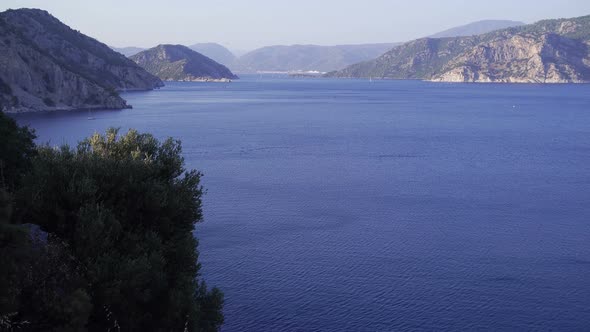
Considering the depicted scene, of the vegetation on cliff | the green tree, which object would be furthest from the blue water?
the vegetation on cliff

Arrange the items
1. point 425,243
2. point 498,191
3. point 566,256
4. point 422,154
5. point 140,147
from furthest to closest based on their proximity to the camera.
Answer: point 422,154
point 498,191
point 425,243
point 566,256
point 140,147

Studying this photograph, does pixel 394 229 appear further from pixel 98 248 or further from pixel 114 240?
pixel 98 248

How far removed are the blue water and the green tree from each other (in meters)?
10.0

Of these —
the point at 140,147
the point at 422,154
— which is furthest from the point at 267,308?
the point at 422,154

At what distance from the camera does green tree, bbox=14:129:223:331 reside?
62.5 ft

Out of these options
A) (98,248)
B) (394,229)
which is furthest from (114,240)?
(394,229)

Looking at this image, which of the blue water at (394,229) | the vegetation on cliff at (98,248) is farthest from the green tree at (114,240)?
the blue water at (394,229)

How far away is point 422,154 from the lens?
8394 centimetres

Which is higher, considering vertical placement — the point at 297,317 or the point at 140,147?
the point at 140,147

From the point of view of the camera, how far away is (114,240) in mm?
20578

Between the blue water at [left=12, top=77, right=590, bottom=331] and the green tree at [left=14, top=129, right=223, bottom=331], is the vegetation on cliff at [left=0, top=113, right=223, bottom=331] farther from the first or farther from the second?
the blue water at [left=12, top=77, right=590, bottom=331]

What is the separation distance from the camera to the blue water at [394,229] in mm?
34031

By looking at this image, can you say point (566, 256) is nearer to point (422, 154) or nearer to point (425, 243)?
point (425, 243)

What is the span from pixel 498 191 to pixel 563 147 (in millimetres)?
37103
